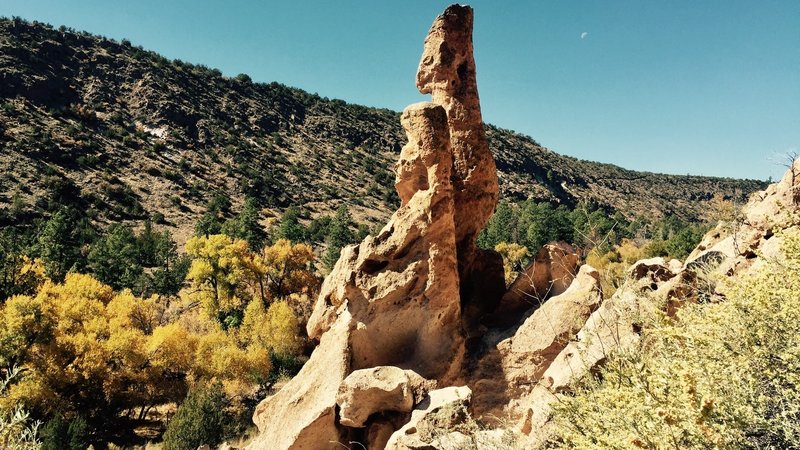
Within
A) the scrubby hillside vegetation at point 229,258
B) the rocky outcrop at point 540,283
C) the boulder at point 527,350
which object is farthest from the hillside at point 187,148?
the boulder at point 527,350

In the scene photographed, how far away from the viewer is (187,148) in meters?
81.4

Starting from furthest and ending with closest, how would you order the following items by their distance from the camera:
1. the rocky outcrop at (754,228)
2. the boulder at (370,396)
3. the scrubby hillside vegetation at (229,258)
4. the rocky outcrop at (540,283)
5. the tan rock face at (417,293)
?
the rocky outcrop at (540,283), the tan rock face at (417,293), the boulder at (370,396), the rocky outcrop at (754,228), the scrubby hillside vegetation at (229,258)

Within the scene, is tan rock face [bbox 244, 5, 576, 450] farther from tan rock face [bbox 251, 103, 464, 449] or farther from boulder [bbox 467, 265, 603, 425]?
boulder [bbox 467, 265, 603, 425]

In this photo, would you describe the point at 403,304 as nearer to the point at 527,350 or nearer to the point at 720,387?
the point at 527,350

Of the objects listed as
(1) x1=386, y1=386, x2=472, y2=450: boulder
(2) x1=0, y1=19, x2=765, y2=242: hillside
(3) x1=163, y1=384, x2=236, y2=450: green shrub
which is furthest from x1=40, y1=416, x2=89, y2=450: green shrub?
(2) x1=0, y1=19, x2=765, y2=242: hillside

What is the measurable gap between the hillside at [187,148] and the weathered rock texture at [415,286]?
173ft

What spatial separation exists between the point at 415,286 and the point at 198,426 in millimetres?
14428

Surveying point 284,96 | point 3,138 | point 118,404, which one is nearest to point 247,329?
point 118,404

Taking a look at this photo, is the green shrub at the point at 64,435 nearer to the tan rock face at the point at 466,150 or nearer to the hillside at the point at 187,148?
the tan rock face at the point at 466,150

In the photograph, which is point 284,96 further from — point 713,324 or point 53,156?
point 713,324

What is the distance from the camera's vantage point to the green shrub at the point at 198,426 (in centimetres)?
2095

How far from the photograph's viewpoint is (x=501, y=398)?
12.4 meters

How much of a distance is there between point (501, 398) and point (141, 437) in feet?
73.9

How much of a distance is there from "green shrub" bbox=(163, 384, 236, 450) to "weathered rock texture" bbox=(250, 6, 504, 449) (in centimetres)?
995
